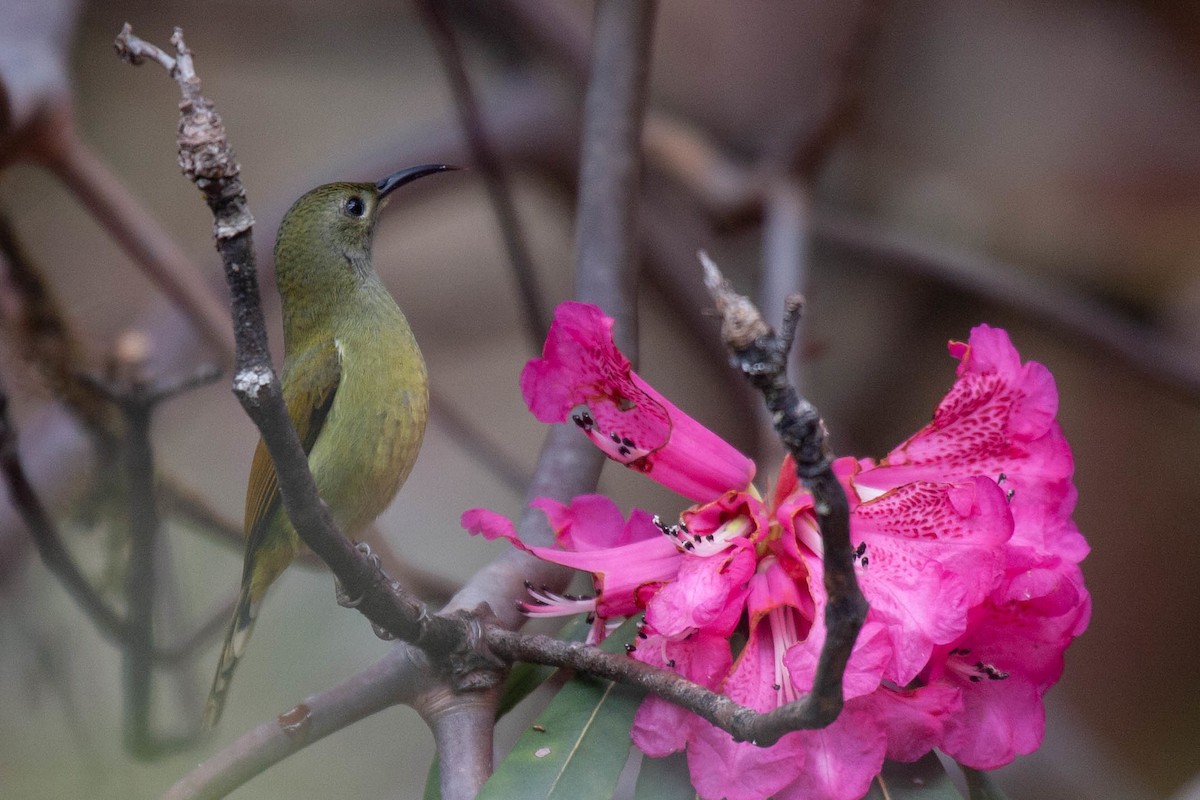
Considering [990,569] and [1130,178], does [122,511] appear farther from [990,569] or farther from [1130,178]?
[1130,178]

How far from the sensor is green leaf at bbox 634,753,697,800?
1.11 meters

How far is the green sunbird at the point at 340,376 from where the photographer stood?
4.92 ft

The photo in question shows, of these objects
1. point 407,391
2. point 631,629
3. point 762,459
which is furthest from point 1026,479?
point 762,459

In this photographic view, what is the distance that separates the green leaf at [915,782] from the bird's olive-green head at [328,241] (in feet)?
3.21

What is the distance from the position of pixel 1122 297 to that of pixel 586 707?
114 inches

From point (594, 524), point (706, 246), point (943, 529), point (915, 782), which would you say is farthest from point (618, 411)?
point (706, 246)

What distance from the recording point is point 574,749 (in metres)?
1.14

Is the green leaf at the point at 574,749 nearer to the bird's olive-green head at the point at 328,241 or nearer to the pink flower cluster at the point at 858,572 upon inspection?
the pink flower cluster at the point at 858,572

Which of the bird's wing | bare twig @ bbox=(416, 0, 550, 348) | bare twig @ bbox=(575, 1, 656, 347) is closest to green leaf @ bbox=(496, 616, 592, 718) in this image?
the bird's wing

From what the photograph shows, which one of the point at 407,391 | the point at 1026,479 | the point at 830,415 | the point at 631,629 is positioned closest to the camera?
the point at 1026,479

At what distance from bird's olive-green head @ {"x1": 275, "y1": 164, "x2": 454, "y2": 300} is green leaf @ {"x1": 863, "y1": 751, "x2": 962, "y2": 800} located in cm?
98

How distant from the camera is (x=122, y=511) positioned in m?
2.69

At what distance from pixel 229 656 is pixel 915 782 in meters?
1.05

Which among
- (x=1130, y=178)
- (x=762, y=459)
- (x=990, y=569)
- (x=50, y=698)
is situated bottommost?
(x=50, y=698)
